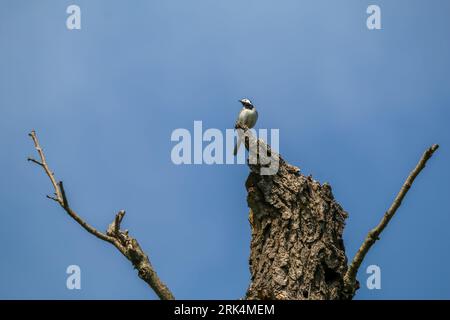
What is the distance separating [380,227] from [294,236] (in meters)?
1.10

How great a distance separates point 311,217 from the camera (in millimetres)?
8438

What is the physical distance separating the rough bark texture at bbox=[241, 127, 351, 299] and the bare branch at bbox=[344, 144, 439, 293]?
0.18m

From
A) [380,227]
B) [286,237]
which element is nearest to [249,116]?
[286,237]

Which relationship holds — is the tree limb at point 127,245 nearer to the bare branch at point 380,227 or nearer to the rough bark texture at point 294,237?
the rough bark texture at point 294,237

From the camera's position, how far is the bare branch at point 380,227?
23.5ft

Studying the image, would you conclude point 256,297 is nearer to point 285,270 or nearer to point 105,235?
point 285,270

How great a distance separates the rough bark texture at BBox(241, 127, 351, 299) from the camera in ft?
26.7

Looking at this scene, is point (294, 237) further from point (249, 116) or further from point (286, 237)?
point (249, 116)

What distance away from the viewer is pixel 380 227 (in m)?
7.54

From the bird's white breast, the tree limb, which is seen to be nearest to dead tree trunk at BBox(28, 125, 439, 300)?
the tree limb

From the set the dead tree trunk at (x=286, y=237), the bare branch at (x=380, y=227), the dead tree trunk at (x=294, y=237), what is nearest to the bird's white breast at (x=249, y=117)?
the dead tree trunk at (x=286, y=237)
